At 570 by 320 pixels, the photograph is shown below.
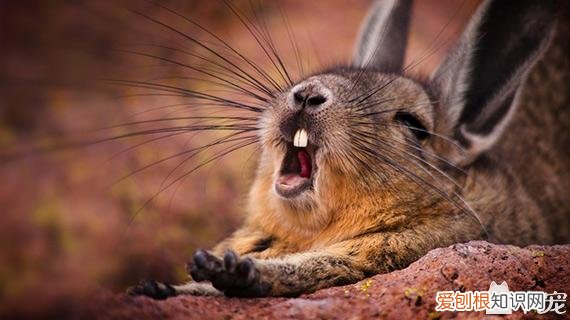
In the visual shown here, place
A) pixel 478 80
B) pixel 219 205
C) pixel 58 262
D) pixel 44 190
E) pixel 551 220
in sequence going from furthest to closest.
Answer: pixel 219 205 < pixel 44 190 < pixel 58 262 < pixel 551 220 < pixel 478 80

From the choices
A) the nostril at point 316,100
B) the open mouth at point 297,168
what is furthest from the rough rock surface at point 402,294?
the nostril at point 316,100

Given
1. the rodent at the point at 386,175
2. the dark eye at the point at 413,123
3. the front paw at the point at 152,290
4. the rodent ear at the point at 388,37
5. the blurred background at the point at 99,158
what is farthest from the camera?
the blurred background at the point at 99,158

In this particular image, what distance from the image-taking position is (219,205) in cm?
580

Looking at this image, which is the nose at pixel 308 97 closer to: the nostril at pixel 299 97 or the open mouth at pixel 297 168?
the nostril at pixel 299 97

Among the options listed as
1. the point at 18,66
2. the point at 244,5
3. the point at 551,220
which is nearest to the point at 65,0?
the point at 18,66

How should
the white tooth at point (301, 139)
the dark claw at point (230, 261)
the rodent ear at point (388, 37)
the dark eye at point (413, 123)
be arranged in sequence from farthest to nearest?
the rodent ear at point (388, 37) < the dark eye at point (413, 123) < the white tooth at point (301, 139) < the dark claw at point (230, 261)

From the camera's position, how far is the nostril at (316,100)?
11.0 feet

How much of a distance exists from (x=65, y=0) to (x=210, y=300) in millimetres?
4128

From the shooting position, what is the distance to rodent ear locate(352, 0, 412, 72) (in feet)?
15.3

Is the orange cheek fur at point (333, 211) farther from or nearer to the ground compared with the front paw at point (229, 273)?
farther from the ground

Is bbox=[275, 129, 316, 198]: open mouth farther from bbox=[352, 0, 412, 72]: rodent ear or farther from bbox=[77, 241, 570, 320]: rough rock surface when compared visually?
bbox=[352, 0, 412, 72]: rodent ear

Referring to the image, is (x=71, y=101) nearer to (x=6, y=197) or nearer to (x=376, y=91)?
(x=6, y=197)

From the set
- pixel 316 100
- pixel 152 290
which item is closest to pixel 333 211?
pixel 316 100

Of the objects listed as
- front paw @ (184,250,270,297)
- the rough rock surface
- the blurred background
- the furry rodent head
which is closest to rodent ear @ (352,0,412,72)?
the blurred background
